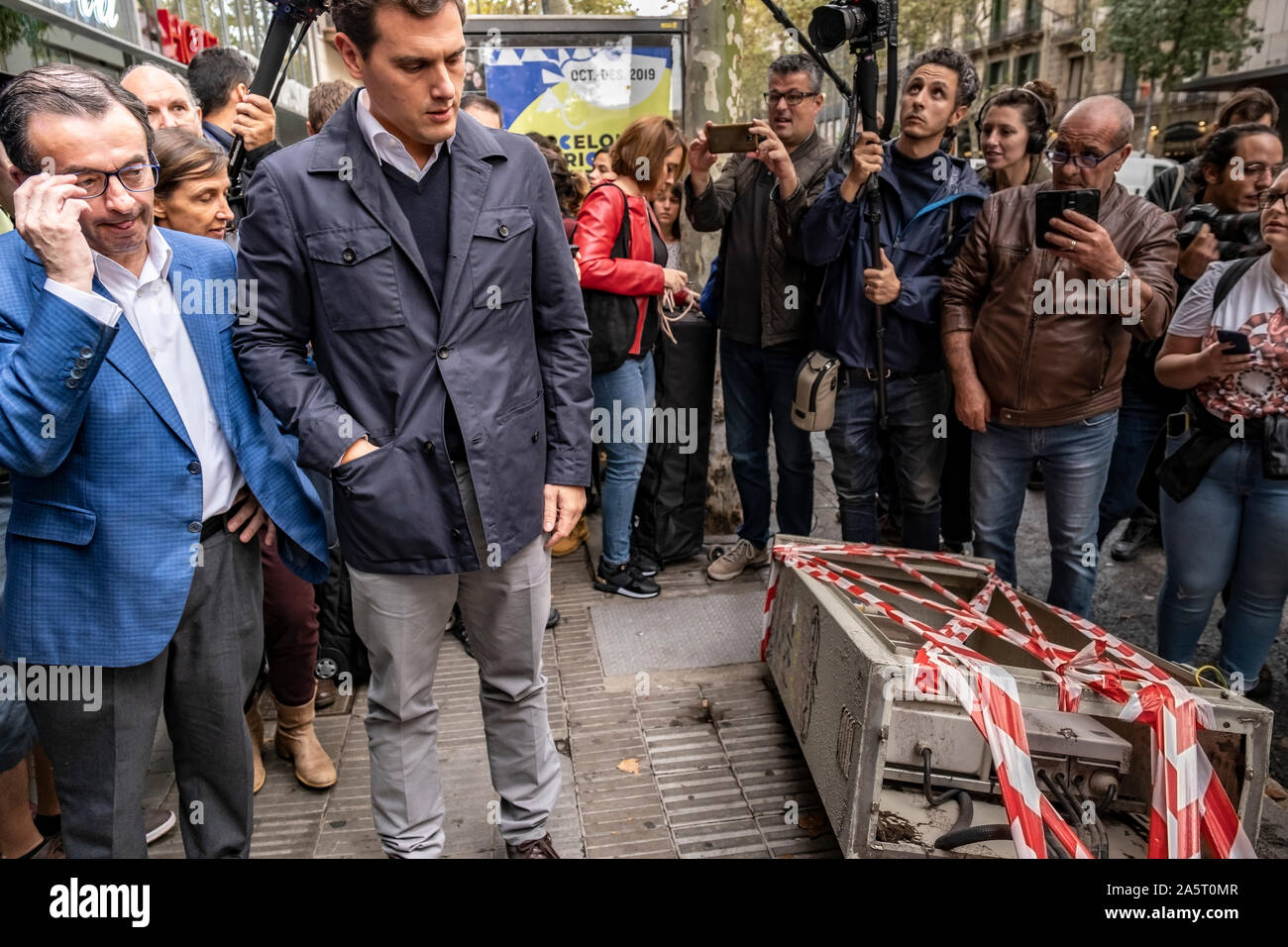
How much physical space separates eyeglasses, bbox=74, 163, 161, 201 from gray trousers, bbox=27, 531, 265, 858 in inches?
32.7

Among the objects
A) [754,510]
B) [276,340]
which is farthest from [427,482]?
[754,510]

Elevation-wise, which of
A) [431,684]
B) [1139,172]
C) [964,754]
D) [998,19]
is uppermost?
[998,19]

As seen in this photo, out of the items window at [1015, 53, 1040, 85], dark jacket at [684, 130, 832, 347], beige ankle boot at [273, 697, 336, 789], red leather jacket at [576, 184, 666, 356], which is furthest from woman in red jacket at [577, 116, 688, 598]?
window at [1015, 53, 1040, 85]

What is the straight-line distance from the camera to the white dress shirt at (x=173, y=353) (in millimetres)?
2062

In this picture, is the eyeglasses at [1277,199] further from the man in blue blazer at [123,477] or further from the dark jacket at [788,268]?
the man in blue blazer at [123,477]

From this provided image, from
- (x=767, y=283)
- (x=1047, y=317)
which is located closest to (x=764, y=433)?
(x=767, y=283)

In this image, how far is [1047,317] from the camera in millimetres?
3414

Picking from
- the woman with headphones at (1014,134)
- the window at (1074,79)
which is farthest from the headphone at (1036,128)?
the window at (1074,79)

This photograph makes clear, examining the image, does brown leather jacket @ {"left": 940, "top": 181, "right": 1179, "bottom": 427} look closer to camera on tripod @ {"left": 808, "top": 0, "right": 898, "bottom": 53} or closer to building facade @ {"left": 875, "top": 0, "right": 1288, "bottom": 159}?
camera on tripod @ {"left": 808, "top": 0, "right": 898, "bottom": 53}

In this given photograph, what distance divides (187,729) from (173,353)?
952 millimetres

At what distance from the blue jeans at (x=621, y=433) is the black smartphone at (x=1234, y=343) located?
7.90ft

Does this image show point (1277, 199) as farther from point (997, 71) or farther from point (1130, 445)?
point (997, 71)

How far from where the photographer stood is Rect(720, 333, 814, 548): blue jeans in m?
4.43
